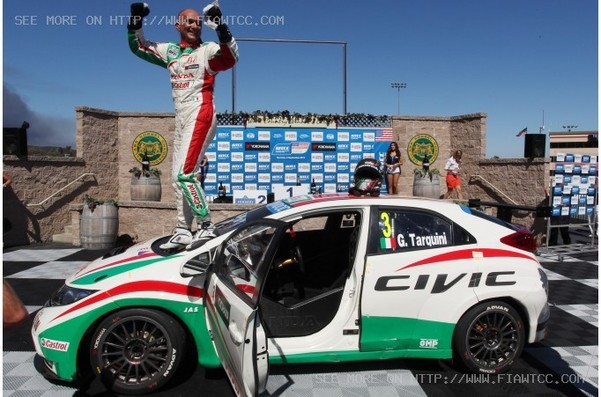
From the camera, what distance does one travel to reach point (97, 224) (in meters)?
Result: 9.02

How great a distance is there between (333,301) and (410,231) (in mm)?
805

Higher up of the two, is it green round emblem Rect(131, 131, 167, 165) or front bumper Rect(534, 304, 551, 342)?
green round emblem Rect(131, 131, 167, 165)

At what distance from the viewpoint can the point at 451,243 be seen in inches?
133

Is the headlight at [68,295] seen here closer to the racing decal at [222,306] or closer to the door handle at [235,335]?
the racing decal at [222,306]

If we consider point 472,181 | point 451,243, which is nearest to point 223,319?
point 451,243

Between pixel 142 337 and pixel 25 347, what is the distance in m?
1.64

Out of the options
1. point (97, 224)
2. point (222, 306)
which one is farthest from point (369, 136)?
point (222, 306)

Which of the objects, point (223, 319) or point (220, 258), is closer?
point (223, 319)

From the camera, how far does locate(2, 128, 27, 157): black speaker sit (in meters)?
9.74

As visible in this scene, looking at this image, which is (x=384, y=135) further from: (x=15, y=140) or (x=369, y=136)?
(x=15, y=140)

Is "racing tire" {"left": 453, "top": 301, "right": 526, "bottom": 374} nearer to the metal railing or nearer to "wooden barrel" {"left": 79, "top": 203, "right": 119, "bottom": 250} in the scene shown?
"wooden barrel" {"left": 79, "top": 203, "right": 119, "bottom": 250}

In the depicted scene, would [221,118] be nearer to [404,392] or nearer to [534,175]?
[534,175]

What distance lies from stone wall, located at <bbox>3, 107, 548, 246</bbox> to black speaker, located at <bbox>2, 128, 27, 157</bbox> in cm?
18

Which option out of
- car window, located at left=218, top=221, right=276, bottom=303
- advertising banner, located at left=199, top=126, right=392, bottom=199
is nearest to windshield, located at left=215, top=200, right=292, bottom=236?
car window, located at left=218, top=221, right=276, bottom=303
